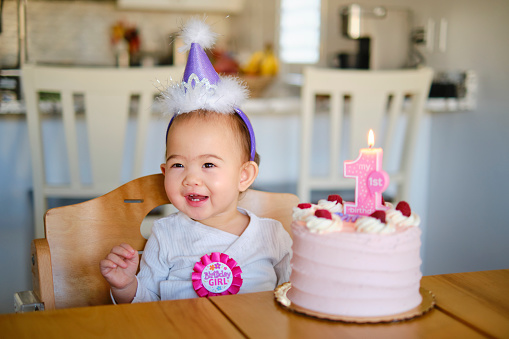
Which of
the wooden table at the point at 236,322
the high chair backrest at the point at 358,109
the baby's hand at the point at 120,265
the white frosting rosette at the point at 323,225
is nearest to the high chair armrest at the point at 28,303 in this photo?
the baby's hand at the point at 120,265

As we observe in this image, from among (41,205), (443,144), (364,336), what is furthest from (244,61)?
(364,336)

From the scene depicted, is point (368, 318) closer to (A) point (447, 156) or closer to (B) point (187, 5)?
(A) point (447, 156)

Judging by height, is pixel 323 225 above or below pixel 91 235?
above

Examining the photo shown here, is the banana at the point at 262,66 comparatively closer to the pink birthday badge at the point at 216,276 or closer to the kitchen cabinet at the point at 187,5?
the kitchen cabinet at the point at 187,5

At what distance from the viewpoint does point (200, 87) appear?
3.41 feet

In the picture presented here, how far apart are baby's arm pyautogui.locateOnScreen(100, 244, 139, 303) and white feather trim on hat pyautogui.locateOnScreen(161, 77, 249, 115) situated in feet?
0.91

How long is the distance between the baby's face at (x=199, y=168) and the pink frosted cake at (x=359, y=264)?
1.11 feet

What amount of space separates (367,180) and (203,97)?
0.41m

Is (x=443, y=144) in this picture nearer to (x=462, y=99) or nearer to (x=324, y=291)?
(x=462, y=99)

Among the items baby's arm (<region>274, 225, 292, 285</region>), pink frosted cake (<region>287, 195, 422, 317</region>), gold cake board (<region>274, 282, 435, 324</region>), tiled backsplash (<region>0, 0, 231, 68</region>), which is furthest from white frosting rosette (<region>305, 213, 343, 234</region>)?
tiled backsplash (<region>0, 0, 231, 68</region>)

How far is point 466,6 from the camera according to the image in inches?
86.5

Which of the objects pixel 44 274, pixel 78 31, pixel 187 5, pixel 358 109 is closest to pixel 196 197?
pixel 44 274

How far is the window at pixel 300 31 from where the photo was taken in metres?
Answer: 3.79

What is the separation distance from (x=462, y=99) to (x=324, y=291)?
5.48ft
